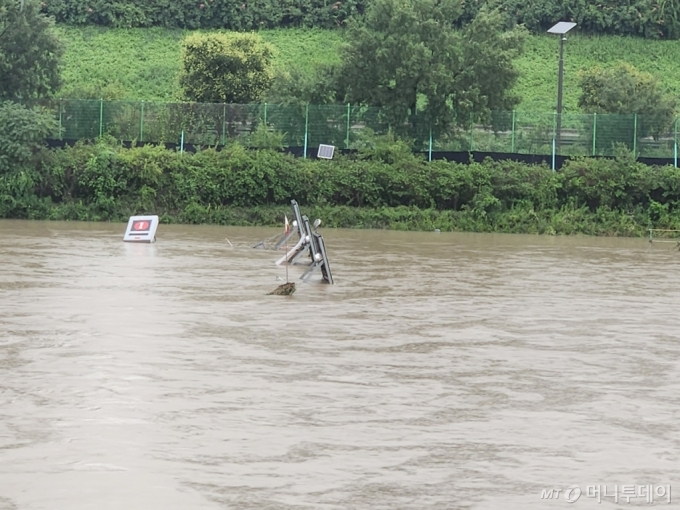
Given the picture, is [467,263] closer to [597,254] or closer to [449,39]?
[597,254]

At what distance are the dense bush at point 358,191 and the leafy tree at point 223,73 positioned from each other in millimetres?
11505

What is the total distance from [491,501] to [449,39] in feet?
125

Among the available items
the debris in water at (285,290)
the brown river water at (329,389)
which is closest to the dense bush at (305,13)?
the brown river water at (329,389)

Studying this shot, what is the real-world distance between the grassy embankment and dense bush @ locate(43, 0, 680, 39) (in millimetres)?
739

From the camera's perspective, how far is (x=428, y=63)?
45625mm

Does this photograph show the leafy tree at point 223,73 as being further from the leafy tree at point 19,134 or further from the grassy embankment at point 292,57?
the leafy tree at point 19,134

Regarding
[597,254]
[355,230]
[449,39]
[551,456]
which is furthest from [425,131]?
[551,456]

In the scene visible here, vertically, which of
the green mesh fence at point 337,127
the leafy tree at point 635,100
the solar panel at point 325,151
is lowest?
the solar panel at point 325,151

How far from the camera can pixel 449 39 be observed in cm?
4609

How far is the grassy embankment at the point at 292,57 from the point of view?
68.8 m

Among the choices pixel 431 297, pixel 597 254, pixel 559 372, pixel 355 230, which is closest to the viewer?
pixel 559 372

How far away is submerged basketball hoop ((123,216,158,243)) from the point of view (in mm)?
31938

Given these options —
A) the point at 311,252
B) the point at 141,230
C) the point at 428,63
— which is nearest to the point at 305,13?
the point at 428,63

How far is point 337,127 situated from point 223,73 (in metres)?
10.6
